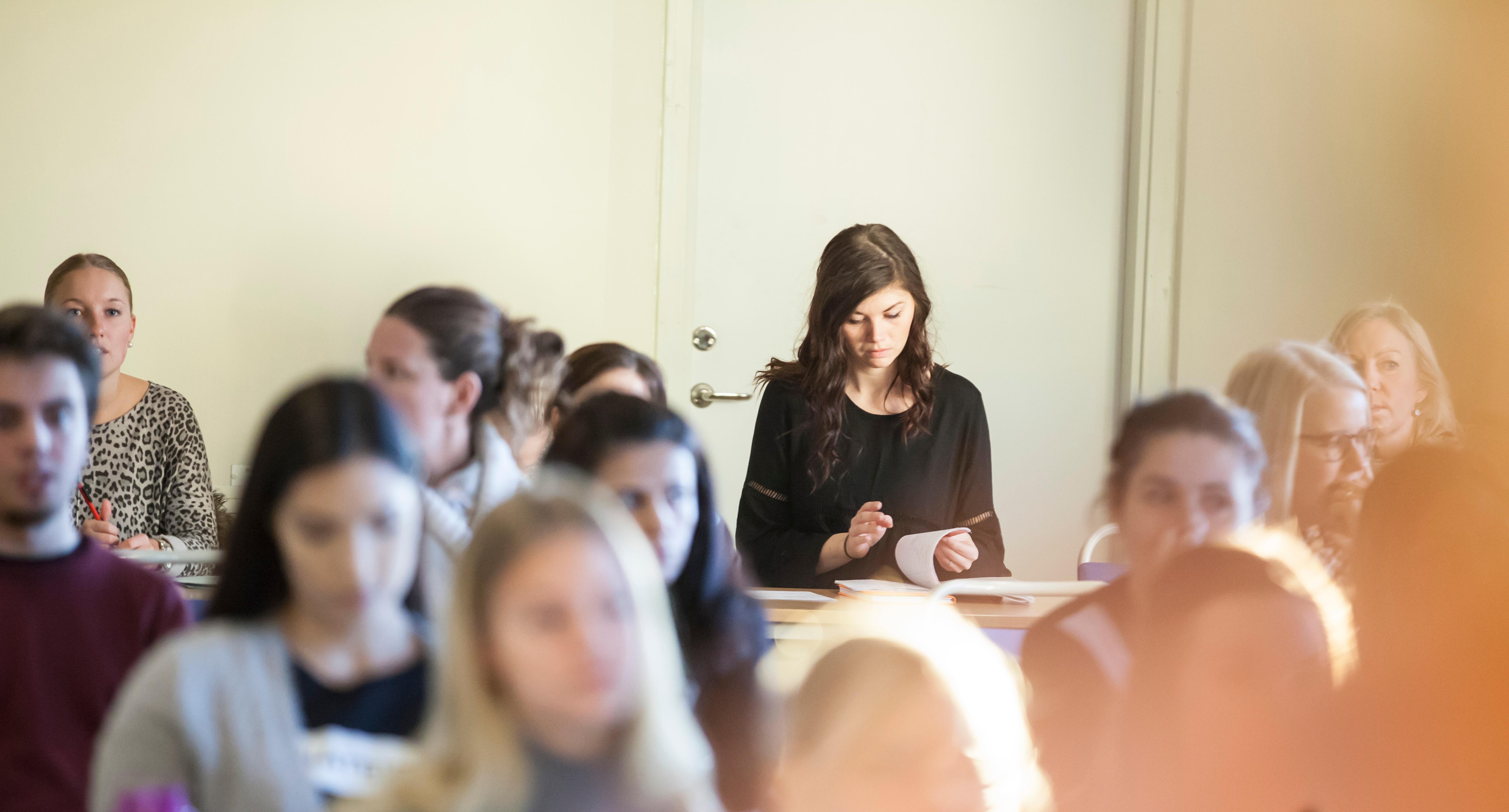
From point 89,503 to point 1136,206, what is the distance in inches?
79.5

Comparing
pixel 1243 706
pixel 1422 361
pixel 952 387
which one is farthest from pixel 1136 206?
pixel 1243 706

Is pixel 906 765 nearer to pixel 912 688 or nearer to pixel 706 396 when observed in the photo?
pixel 912 688

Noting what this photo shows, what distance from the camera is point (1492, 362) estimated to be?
59 centimetres

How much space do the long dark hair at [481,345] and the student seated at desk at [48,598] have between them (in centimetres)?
18

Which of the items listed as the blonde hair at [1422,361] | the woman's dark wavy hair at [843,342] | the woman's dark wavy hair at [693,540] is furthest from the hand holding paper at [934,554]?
the woman's dark wavy hair at [693,540]

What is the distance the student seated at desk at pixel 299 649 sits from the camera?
0.48 metres

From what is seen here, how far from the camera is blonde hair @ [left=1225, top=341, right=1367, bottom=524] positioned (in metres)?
0.50

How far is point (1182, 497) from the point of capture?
447 mm

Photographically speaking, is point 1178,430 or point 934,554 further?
point 934,554

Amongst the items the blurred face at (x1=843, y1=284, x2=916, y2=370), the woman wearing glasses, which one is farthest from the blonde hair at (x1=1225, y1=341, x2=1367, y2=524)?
the blurred face at (x1=843, y1=284, x2=916, y2=370)

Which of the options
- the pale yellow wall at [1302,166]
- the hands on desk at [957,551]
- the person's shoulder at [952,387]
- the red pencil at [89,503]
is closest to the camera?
the pale yellow wall at [1302,166]

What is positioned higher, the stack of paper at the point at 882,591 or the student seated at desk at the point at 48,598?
the student seated at desk at the point at 48,598

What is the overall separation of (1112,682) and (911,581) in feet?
3.19

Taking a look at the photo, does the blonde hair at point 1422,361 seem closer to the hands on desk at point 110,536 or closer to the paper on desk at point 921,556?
the paper on desk at point 921,556
